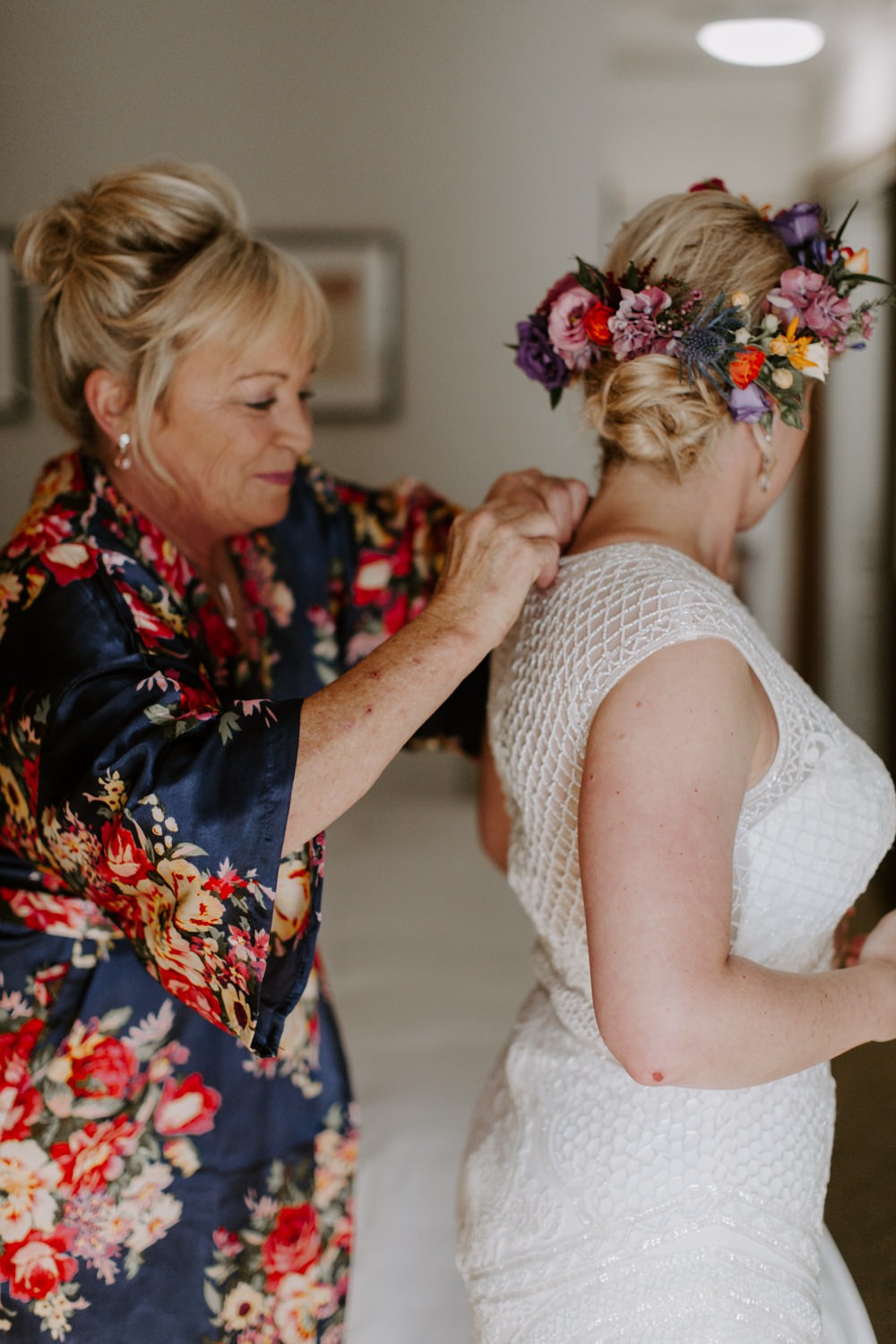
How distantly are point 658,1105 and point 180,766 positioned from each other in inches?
20.7

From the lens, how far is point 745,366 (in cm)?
104

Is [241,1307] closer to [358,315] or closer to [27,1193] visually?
[27,1193]

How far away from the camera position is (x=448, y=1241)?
1599 millimetres

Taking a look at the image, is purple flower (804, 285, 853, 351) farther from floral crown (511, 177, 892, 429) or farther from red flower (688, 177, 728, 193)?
red flower (688, 177, 728, 193)

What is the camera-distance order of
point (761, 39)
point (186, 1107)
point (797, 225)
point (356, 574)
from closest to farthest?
point (797, 225), point (186, 1107), point (356, 574), point (761, 39)

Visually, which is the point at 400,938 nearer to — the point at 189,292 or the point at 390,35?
the point at 189,292

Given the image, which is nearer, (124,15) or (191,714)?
(191,714)

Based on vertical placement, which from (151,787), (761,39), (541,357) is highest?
(761,39)

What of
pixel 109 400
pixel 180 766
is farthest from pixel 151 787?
pixel 109 400

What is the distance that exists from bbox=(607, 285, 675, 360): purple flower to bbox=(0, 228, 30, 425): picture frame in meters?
2.45

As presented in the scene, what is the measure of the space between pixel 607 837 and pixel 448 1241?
0.96 m

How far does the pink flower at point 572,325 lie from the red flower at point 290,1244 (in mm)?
1021

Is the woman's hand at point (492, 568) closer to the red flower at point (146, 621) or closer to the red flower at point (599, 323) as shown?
the red flower at point (599, 323)

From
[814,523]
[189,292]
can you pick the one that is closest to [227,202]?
[189,292]
